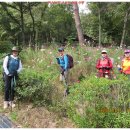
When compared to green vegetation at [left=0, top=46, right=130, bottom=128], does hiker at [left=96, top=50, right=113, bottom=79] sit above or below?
above

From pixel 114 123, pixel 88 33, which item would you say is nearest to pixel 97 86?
pixel 114 123

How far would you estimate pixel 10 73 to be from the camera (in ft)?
33.1

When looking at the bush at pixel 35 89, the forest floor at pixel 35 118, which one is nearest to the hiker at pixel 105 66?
the bush at pixel 35 89

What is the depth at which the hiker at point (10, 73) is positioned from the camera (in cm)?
998

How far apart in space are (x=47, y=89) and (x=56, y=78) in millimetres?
1677

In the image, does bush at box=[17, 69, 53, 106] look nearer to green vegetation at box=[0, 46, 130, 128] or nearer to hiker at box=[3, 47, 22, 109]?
green vegetation at box=[0, 46, 130, 128]

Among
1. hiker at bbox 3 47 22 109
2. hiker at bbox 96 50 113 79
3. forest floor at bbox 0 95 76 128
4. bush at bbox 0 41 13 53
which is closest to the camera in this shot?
forest floor at bbox 0 95 76 128

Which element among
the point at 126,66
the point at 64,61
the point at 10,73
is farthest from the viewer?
the point at 64,61

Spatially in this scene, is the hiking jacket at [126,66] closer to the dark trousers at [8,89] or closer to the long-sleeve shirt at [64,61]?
the long-sleeve shirt at [64,61]

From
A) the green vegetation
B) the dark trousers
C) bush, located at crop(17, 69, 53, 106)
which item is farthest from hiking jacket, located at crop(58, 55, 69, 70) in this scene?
the dark trousers

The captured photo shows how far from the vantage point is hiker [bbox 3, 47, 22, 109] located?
998 cm

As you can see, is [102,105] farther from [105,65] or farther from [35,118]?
[105,65]

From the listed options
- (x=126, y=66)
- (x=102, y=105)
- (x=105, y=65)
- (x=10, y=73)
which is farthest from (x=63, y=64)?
(x=102, y=105)

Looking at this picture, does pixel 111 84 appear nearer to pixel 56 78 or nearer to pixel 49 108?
pixel 49 108
